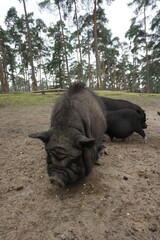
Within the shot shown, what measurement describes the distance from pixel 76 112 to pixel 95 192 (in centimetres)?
122

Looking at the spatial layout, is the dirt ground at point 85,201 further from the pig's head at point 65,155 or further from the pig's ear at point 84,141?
the pig's ear at point 84,141

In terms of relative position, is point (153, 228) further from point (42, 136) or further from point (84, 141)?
point (42, 136)

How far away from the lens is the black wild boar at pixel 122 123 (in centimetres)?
599

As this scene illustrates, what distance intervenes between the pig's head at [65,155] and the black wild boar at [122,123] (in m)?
2.88

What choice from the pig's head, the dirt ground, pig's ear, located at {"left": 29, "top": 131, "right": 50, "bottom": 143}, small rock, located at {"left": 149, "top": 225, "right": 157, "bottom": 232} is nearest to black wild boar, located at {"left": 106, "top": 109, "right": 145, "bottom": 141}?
the dirt ground

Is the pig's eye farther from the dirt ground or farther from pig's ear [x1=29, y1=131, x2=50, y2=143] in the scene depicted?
the dirt ground

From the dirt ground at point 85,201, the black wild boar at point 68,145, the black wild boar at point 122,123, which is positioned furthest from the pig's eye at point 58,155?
the black wild boar at point 122,123

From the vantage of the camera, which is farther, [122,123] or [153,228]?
[122,123]

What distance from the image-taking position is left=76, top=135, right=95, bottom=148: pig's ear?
2.95 meters

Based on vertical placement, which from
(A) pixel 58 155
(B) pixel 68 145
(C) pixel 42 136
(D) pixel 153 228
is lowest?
(D) pixel 153 228

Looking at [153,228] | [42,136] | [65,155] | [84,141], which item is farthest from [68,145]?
[153,228]

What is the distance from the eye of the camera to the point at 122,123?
19.6 feet

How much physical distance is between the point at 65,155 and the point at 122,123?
3.21 metres

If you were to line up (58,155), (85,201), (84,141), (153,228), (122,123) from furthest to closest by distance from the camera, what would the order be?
(122,123)
(85,201)
(58,155)
(84,141)
(153,228)
